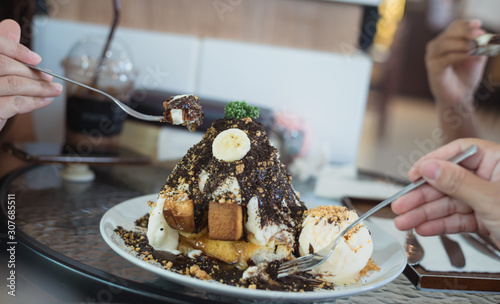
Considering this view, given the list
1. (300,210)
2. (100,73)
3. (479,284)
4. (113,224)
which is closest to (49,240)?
(113,224)

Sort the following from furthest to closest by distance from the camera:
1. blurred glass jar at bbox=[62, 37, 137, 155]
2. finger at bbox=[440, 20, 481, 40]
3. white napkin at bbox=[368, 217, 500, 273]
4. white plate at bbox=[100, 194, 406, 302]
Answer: finger at bbox=[440, 20, 481, 40] < blurred glass jar at bbox=[62, 37, 137, 155] < white napkin at bbox=[368, 217, 500, 273] < white plate at bbox=[100, 194, 406, 302]

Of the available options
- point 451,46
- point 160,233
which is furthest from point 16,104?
point 451,46

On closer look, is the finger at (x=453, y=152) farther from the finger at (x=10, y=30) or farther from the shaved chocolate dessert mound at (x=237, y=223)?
the finger at (x=10, y=30)

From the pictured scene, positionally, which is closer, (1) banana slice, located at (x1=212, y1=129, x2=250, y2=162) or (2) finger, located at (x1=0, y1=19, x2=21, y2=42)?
(1) banana slice, located at (x1=212, y1=129, x2=250, y2=162)

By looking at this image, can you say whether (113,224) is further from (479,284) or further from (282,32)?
(282,32)

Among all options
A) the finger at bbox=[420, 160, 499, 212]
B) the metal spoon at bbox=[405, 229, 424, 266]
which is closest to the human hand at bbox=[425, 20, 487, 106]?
the metal spoon at bbox=[405, 229, 424, 266]

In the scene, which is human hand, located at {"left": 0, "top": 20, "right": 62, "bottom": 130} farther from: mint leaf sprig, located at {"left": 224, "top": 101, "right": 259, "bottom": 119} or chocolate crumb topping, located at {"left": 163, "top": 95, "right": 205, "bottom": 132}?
mint leaf sprig, located at {"left": 224, "top": 101, "right": 259, "bottom": 119}

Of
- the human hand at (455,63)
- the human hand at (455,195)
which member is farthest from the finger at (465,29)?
the human hand at (455,195)
